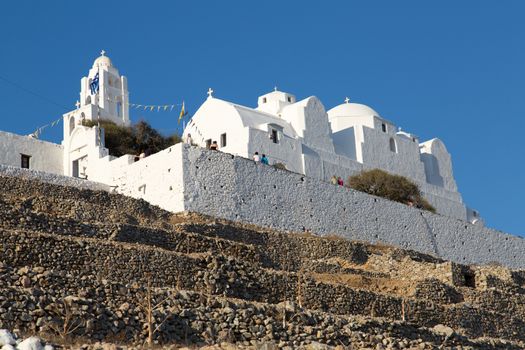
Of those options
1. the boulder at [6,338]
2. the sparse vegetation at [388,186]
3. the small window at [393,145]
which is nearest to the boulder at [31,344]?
the boulder at [6,338]

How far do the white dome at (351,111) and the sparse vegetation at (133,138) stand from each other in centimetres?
879

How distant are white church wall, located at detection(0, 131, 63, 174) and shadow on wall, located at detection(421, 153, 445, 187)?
17459 mm

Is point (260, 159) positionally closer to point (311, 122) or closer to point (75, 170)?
point (311, 122)

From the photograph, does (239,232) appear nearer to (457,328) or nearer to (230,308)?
(457,328)

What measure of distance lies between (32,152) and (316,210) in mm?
9635

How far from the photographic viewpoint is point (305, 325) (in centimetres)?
1936

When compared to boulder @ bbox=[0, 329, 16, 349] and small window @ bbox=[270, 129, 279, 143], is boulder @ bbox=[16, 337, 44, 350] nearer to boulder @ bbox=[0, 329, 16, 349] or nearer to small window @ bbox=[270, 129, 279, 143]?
boulder @ bbox=[0, 329, 16, 349]

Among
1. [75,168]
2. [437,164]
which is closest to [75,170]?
[75,168]

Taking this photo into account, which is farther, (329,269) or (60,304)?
(329,269)

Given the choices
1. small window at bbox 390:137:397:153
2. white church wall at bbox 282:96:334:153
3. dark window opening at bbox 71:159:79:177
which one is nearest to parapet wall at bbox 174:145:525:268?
white church wall at bbox 282:96:334:153

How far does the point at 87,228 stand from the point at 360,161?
2212cm

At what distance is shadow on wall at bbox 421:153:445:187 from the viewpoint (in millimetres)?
48188

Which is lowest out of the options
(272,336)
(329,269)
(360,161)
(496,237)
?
(272,336)

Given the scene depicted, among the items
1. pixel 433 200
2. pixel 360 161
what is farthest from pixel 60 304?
pixel 433 200
